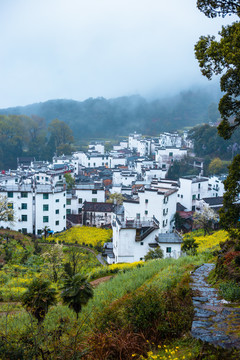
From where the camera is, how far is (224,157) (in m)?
Answer: 65.4

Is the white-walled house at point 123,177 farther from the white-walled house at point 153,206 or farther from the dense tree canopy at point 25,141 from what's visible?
the dense tree canopy at point 25,141

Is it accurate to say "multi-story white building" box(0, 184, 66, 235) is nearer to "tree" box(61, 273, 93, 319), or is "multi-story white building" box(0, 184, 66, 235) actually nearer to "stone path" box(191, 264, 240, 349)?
"tree" box(61, 273, 93, 319)

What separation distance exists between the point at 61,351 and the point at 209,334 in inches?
99.0

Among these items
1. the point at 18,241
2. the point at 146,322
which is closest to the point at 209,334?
the point at 146,322

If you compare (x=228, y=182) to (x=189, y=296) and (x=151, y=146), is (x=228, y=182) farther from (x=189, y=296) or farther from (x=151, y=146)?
(x=151, y=146)

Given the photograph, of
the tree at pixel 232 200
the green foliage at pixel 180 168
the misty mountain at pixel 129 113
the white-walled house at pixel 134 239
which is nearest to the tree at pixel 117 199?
the white-walled house at pixel 134 239

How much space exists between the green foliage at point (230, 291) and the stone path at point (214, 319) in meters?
0.13

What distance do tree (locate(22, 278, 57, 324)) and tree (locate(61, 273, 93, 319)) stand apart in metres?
0.45

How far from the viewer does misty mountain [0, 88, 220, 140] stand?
124262 mm

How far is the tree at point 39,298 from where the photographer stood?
891 cm

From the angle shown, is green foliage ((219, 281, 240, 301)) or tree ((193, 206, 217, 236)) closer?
green foliage ((219, 281, 240, 301))

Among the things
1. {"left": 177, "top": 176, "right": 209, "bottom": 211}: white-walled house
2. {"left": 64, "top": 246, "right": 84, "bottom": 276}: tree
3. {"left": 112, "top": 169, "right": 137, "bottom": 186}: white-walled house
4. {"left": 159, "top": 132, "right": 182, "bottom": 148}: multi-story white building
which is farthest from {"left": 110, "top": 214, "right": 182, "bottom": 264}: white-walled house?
{"left": 159, "top": 132, "right": 182, "bottom": 148}: multi-story white building

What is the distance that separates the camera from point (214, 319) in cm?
667

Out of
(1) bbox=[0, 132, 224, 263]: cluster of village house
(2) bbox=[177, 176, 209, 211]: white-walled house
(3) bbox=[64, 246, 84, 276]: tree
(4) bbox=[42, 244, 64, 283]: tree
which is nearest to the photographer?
(3) bbox=[64, 246, 84, 276]: tree
